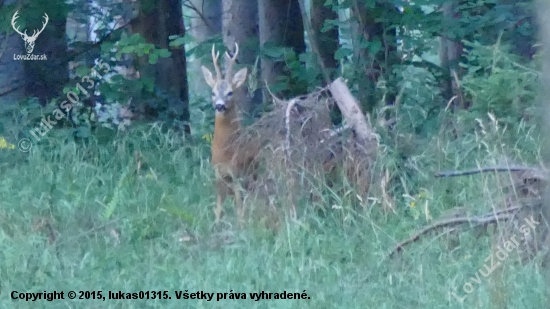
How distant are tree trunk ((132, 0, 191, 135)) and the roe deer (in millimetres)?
2319

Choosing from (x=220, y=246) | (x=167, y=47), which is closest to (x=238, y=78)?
(x=220, y=246)

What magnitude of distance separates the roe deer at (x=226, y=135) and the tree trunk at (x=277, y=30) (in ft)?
5.81

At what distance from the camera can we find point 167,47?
1045cm

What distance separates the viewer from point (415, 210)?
233 inches

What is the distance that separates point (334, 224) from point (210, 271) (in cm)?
124

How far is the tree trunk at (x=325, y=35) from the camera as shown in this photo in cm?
990

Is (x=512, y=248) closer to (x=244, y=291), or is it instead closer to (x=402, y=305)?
(x=402, y=305)

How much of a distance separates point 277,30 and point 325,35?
0.64 meters

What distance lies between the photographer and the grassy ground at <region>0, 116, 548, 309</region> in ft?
15.3

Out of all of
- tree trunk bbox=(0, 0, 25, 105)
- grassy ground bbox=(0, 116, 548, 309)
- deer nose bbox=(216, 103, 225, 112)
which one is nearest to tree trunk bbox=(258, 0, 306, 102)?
deer nose bbox=(216, 103, 225, 112)

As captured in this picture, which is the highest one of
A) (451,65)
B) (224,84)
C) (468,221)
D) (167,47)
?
(167,47)

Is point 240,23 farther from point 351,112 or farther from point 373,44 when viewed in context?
point 351,112

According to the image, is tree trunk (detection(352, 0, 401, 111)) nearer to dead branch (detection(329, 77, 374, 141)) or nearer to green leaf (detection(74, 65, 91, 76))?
dead branch (detection(329, 77, 374, 141))

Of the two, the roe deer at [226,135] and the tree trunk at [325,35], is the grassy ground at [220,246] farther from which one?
the tree trunk at [325,35]
